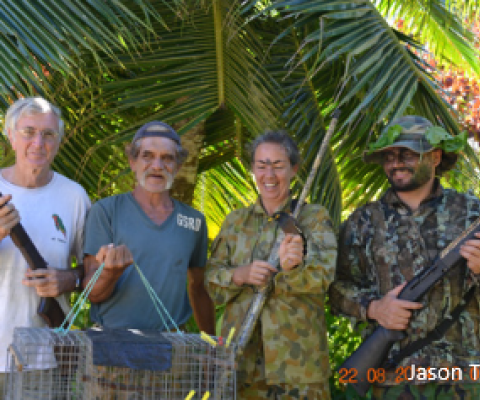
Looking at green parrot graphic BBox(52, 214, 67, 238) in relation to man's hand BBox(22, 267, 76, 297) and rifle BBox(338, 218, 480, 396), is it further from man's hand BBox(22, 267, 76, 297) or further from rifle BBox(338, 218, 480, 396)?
rifle BBox(338, 218, 480, 396)

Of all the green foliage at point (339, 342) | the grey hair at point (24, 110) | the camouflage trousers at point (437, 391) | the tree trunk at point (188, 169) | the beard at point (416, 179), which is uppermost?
the tree trunk at point (188, 169)

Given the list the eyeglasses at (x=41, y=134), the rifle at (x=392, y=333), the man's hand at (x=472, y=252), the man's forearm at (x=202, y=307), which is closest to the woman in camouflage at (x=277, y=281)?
the rifle at (x=392, y=333)

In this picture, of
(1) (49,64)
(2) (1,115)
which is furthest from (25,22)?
(2) (1,115)

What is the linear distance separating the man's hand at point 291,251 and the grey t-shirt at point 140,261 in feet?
1.81

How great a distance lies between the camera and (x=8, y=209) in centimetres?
302

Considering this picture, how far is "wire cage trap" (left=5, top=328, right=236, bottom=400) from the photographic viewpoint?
8.68 ft

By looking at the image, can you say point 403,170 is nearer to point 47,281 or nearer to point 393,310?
point 393,310

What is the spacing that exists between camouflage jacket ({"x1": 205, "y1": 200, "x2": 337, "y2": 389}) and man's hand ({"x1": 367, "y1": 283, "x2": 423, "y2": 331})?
0.31m

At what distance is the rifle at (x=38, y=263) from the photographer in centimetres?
303

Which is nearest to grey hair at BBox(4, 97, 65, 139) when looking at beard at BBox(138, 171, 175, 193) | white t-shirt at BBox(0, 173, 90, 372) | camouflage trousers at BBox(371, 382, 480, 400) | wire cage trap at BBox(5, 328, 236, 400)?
white t-shirt at BBox(0, 173, 90, 372)

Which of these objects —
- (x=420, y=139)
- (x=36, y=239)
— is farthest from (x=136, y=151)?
(x=420, y=139)

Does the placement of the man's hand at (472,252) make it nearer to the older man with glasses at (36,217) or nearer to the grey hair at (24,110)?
the older man with glasses at (36,217)

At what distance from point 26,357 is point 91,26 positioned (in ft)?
7.15

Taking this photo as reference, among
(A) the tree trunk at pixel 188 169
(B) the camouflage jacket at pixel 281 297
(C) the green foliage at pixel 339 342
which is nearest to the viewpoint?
(B) the camouflage jacket at pixel 281 297
